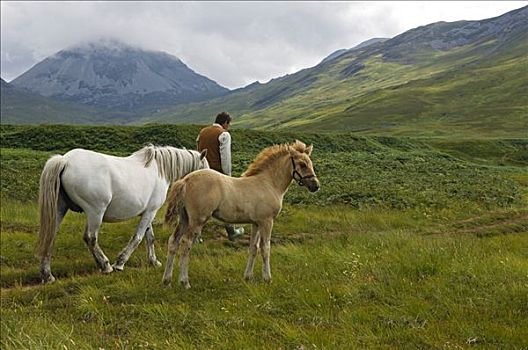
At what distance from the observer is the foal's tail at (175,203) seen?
8.38m

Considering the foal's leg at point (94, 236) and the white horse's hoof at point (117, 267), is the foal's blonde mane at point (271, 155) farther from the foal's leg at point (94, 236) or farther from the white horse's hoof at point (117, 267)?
the white horse's hoof at point (117, 267)

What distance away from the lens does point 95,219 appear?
32.4 feet

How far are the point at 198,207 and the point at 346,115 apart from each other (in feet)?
402

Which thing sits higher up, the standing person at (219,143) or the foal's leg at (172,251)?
the standing person at (219,143)

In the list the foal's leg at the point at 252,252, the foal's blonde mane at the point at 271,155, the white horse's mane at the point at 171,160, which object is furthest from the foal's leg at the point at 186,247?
the white horse's mane at the point at 171,160

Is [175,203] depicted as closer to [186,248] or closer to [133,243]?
[186,248]

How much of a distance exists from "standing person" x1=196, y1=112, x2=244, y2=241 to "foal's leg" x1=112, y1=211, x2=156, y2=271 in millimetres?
2289

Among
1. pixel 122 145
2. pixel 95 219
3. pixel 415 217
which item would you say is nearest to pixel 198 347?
pixel 95 219

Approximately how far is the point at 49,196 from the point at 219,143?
4.30 m

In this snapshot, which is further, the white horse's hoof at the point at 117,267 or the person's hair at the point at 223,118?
the person's hair at the point at 223,118

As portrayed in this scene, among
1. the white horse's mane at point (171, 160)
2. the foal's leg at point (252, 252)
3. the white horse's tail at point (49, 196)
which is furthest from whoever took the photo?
the white horse's mane at point (171, 160)

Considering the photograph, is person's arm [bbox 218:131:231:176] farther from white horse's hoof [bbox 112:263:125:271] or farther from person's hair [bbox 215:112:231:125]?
white horse's hoof [bbox 112:263:125:271]

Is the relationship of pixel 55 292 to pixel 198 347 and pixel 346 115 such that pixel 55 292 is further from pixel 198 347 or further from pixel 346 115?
pixel 346 115

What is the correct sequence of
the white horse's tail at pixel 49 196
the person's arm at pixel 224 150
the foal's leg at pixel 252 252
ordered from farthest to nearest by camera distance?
the person's arm at pixel 224 150 < the white horse's tail at pixel 49 196 < the foal's leg at pixel 252 252
